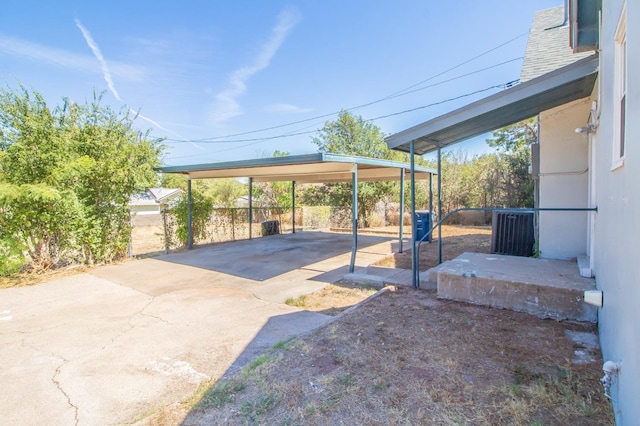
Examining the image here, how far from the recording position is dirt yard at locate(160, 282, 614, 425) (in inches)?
83.0

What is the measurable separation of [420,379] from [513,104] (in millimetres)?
3816

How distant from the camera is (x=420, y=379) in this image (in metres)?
2.52

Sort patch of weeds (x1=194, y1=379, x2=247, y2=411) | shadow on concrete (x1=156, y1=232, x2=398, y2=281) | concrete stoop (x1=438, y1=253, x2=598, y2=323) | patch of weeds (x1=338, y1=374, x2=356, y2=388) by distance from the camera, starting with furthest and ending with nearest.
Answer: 1. shadow on concrete (x1=156, y1=232, x2=398, y2=281)
2. concrete stoop (x1=438, y1=253, x2=598, y2=323)
3. patch of weeds (x1=338, y1=374, x2=356, y2=388)
4. patch of weeds (x1=194, y1=379, x2=247, y2=411)

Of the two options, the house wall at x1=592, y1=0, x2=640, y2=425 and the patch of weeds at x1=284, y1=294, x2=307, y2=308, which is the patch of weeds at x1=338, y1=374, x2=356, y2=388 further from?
the patch of weeds at x1=284, y1=294, x2=307, y2=308

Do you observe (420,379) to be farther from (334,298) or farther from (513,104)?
(513,104)

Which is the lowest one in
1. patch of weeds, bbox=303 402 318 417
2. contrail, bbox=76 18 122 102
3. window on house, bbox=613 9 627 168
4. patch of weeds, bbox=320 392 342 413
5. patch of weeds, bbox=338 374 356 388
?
patch of weeds, bbox=303 402 318 417

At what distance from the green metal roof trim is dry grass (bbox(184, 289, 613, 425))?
2774mm

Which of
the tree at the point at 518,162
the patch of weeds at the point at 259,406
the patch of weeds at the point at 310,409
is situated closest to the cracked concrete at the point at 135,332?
the patch of weeds at the point at 259,406

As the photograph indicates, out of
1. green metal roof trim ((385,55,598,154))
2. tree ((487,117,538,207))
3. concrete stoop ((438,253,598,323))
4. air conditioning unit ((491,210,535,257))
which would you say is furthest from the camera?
tree ((487,117,538,207))

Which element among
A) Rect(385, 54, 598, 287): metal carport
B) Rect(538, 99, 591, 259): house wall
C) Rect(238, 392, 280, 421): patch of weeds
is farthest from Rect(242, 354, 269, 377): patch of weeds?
Rect(538, 99, 591, 259): house wall

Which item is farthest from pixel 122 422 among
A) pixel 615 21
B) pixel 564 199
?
pixel 564 199

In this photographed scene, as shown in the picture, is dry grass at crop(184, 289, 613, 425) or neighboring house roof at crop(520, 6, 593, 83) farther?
neighboring house roof at crop(520, 6, 593, 83)

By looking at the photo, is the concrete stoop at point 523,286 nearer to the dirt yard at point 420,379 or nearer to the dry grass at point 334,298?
the dirt yard at point 420,379

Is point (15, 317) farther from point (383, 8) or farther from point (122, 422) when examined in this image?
point (383, 8)
